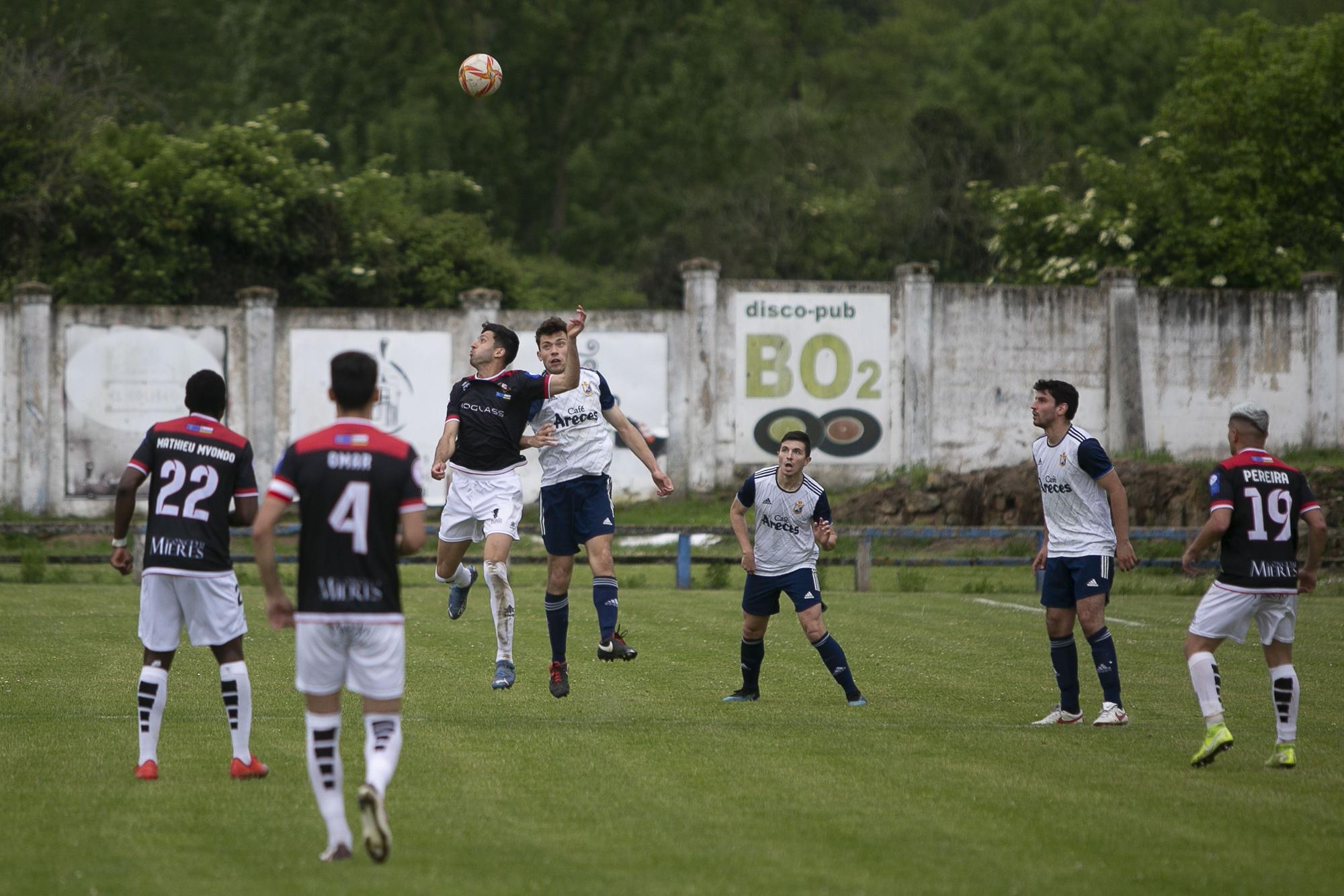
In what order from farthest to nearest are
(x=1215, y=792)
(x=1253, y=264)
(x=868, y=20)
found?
(x=868, y=20) < (x=1253, y=264) < (x=1215, y=792)

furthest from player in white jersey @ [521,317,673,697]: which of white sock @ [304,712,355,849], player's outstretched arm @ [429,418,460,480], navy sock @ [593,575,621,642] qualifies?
white sock @ [304,712,355,849]

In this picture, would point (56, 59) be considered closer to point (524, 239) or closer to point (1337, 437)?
point (524, 239)

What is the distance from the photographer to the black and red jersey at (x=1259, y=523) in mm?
9133

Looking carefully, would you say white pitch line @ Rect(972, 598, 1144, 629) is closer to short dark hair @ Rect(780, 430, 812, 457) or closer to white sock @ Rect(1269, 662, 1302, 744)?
short dark hair @ Rect(780, 430, 812, 457)

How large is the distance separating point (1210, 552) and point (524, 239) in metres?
38.4

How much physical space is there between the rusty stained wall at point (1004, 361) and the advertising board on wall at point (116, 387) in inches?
572

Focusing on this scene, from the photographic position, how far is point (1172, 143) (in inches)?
1551

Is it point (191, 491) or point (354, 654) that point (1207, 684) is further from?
point (191, 491)

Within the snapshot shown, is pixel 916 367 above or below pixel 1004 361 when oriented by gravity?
below

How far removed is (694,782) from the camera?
27.3 ft

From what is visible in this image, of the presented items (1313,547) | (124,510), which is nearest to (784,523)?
(1313,547)

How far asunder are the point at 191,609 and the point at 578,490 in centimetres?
371

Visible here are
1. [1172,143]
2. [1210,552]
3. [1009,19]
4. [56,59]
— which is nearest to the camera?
[1210,552]

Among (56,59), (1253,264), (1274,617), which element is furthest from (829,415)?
(56,59)
